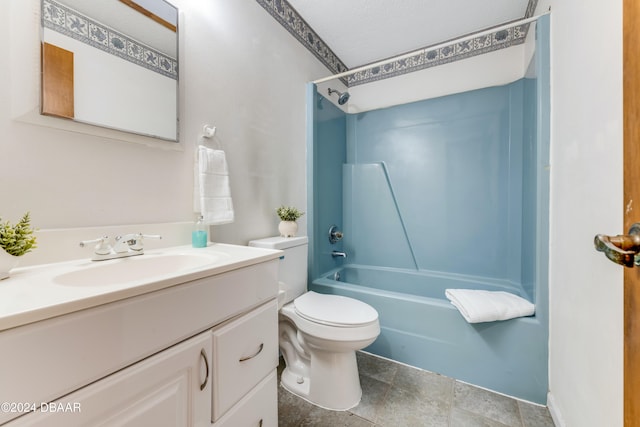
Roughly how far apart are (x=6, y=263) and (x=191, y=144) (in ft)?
2.49

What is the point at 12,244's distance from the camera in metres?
0.63

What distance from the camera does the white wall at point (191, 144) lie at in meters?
0.75

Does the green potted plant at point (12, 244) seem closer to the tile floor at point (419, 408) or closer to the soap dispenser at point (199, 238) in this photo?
the soap dispenser at point (199, 238)

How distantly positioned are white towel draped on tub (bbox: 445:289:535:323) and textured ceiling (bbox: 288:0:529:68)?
197 cm

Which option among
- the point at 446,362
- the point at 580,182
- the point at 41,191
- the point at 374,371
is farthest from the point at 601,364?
the point at 41,191

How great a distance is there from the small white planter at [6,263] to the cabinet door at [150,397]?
40cm

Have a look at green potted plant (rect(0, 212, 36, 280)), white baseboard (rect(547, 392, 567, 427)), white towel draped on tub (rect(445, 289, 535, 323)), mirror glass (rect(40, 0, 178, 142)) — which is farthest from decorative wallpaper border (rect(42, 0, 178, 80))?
white baseboard (rect(547, 392, 567, 427))

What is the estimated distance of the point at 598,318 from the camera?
0.80 m

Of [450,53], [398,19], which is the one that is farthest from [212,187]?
[450,53]

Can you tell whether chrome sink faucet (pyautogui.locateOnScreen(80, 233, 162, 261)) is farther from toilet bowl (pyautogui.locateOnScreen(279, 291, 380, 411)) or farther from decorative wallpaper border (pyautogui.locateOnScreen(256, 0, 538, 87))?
decorative wallpaper border (pyautogui.locateOnScreen(256, 0, 538, 87))

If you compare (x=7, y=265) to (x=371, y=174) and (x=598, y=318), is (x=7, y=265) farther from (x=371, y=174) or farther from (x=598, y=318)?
(x=371, y=174)

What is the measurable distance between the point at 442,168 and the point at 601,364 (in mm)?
1668

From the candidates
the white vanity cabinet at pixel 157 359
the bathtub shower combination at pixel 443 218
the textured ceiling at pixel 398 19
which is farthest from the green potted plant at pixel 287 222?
the textured ceiling at pixel 398 19

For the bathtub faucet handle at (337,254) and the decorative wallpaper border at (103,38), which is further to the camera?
the bathtub faucet handle at (337,254)
